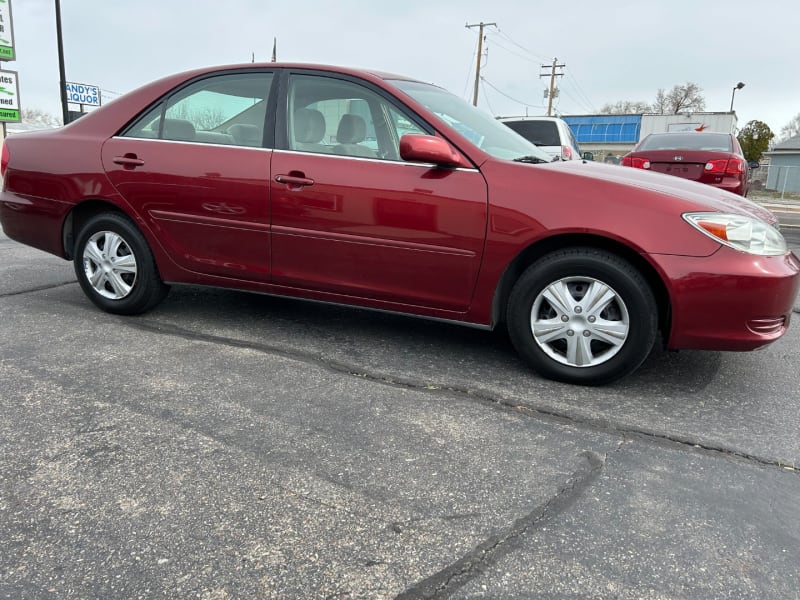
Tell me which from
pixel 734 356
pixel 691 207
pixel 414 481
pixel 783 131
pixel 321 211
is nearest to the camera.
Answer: pixel 414 481

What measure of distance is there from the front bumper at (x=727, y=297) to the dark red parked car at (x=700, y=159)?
526 centimetres

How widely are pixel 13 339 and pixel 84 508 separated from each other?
2045 millimetres

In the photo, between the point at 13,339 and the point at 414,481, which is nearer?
the point at 414,481

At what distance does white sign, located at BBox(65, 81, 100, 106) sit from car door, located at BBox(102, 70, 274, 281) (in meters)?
18.7

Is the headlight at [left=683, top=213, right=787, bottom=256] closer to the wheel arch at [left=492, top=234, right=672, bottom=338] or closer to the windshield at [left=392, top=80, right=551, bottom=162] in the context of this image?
the wheel arch at [left=492, top=234, right=672, bottom=338]

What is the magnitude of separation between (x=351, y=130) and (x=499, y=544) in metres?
2.37

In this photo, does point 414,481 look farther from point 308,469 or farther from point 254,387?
point 254,387

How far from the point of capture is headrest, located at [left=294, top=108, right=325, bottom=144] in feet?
11.5

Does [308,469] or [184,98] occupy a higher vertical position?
[184,98]

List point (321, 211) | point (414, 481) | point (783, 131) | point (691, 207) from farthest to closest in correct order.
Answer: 1. point (783, 131)
2. point (321, 211)
3. point (691, 207)
4. point (414, 481)

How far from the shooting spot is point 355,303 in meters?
3.51

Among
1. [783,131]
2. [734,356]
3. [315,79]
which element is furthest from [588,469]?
[783,131]

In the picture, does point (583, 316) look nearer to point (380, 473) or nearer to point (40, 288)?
point (380, 473)

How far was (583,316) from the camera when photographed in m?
3.03
